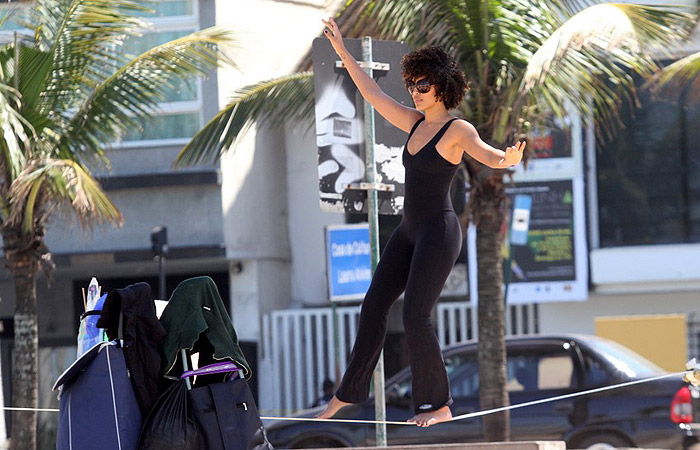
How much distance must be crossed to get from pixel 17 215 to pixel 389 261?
5565 millimetres

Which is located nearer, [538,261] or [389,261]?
[389,261]

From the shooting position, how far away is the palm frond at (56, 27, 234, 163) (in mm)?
10500

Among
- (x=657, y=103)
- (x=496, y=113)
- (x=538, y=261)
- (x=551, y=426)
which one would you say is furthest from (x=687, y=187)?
(x=496, y=113)

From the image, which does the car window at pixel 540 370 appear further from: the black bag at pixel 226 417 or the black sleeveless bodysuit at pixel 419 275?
the black bag at pixel 226 417

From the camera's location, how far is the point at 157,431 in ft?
18.1

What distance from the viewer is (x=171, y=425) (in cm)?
552

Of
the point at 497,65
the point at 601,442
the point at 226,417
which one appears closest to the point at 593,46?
the point at 497,65

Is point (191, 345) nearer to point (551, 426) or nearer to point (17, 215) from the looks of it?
point (17, 215)

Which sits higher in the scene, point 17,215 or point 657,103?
point 657,103

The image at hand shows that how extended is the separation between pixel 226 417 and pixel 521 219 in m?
12.0

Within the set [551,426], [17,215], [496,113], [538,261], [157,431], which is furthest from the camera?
[538,261]

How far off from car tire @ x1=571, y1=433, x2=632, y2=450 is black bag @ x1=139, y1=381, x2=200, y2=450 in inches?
244

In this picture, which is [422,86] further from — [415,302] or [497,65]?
[497,65]

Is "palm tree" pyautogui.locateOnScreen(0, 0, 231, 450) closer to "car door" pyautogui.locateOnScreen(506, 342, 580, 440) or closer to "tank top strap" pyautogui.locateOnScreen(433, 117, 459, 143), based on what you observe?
"car door" pyautogui.locateOnScreen(506, 342, 580, 440)
